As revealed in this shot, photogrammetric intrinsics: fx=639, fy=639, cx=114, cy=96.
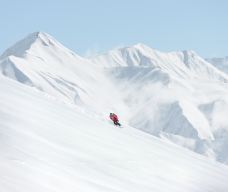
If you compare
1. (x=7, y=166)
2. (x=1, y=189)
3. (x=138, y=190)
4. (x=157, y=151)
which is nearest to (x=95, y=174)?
(x=138, y=190)

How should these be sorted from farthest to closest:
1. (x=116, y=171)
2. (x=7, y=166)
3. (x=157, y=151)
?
(x=157, y=151)
(x=116, y=171)
(x=7, y=166)

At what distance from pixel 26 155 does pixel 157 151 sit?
9.47 metres

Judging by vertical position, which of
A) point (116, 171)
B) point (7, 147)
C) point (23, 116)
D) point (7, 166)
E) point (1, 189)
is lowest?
Answer: point (1, 189)

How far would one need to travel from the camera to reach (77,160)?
14.8m

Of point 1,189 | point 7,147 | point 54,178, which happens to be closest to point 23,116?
point 7,147

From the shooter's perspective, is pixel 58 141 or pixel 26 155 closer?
pixel 26 155

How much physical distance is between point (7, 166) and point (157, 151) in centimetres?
1116

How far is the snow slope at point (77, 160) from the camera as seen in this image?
1173 centimetres

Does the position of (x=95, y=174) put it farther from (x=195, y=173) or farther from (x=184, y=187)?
(x=195, y=173)

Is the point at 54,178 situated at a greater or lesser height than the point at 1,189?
greater

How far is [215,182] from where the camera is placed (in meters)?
18.9

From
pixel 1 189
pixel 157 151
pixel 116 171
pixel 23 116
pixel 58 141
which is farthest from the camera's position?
pixel 157 151

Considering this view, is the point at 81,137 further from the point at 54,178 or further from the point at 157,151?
the point at 54,178

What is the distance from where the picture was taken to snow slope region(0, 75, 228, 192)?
1173 centimetres
